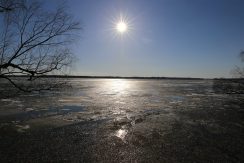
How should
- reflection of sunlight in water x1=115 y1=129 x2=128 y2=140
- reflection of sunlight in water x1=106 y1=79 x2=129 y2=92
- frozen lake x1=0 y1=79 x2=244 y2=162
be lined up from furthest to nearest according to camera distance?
reflection of sunlight in water x1=106 y1=79 x2=129 y2=92
reflection of sunlight in water x1=115 y1=129 x2=128 y2=140
frozen lake x1=0 y1=79 x2=244 y2=162

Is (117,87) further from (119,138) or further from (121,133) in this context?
(119,138)

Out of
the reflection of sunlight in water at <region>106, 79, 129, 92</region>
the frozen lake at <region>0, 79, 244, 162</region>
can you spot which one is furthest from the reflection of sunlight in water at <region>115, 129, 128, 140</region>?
the reflection of sunlight in water at <region>106, 79, 129, 92</region>

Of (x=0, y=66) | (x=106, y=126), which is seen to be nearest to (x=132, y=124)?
(x=106, y=126)

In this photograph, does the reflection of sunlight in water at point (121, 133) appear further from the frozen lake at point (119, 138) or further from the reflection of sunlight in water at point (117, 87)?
the reflection of sunlight in water at point (117, 87)

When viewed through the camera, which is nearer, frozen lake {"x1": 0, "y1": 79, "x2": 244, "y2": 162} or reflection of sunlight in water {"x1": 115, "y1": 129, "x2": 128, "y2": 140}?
frozen lake {"x1": 0, "y1": 79, "x2": 244, "y2": 162}

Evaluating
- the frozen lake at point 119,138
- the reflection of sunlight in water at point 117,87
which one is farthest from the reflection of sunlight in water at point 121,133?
the reflection of sunlight in water at point 117,87

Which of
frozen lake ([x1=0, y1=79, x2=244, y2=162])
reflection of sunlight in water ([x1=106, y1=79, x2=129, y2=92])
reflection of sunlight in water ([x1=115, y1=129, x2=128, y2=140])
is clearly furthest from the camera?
reflection of sunlight in water ([x1=106, y1=79, x2=129, y2=92])

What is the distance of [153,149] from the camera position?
991 centimetres

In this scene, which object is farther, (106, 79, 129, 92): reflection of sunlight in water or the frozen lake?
(106, 79, 129, 92): reflection of sunlight in water

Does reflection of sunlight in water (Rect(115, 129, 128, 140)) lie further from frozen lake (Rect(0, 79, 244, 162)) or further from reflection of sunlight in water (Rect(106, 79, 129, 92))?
reflection of sunlight in water (Rect(106, 79, 129, 92))

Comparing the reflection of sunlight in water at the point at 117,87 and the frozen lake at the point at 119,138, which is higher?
the frozen lake at the point at 119,138

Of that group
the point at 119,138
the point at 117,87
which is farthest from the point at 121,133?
the point at 117,87

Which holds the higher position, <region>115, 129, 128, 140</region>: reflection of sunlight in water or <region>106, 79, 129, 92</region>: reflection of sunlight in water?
<region>115, 129, 128, 140</region>: reflection of sunlight in water

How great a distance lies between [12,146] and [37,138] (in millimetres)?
1417
